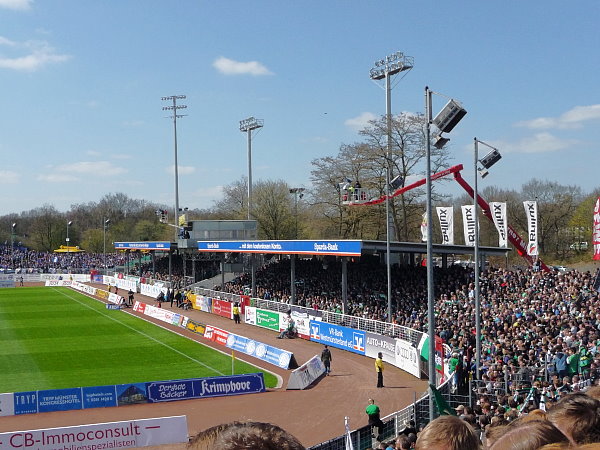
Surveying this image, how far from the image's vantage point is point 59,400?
2325 cm

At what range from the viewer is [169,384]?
81.8 feet

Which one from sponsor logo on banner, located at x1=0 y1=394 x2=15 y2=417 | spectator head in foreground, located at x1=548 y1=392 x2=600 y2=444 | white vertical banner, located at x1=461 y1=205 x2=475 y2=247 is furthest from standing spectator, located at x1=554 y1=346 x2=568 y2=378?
sponsor logo on banner, located at x1=0 y1=394 x2=15 y2=417

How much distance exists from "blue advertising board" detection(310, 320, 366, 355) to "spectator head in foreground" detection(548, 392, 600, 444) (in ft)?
99.6

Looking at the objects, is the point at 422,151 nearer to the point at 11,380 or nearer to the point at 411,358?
the point at 411,358

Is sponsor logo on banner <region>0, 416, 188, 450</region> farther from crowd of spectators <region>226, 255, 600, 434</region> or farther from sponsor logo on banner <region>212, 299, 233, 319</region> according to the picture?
sponsor logo on banner <region>212, 299, 233, 319</region>

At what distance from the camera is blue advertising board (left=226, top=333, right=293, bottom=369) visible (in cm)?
3069

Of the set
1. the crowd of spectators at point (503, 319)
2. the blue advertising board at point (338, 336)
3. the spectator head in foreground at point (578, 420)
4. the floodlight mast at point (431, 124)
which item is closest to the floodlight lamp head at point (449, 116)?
the floodlight mast at point (431, 124)

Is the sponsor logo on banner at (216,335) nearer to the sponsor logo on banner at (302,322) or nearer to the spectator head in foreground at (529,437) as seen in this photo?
the sponsor logo on banner at (302,322)

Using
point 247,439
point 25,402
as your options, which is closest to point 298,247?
point 25,402

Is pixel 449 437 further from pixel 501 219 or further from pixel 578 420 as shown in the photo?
pixel 501 219

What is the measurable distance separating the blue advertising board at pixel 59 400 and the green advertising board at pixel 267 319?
18.6 metres

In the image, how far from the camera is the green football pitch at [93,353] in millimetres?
29047

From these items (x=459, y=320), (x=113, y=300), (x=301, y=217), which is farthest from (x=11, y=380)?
(x=301, y=217)

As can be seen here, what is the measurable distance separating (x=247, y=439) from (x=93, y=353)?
114 ft
